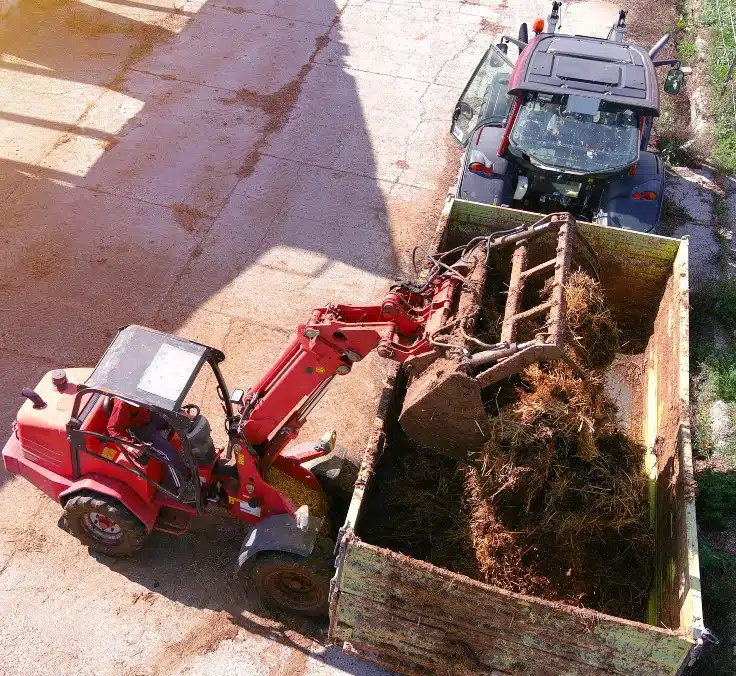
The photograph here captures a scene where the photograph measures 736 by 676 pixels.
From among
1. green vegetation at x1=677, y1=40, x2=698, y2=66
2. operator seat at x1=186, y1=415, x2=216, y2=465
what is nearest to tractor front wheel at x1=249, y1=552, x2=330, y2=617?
operator seat at x1=186, y1=415, x2=216, y2=465

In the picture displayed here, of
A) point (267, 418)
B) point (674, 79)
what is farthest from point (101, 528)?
point (674, 79)

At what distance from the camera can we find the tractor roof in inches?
314

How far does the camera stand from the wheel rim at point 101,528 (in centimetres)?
599

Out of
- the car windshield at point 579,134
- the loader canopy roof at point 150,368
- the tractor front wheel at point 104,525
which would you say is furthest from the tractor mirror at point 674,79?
the tractor front wheel at point 104,525

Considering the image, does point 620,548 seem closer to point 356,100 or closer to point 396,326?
point 396,326

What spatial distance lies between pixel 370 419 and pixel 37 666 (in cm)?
366

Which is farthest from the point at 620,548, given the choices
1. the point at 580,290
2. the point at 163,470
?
the point at 163,470

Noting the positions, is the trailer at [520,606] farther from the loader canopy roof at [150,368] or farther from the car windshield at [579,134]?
the car windshield at [579,134]

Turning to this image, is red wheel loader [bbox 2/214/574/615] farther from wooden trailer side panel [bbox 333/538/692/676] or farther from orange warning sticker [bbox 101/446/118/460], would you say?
wooden trailer side panel [bbox 333/538/692/676]

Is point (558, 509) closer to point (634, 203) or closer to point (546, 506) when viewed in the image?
point (546, 506)

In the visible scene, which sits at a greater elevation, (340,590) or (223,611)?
(340,590)

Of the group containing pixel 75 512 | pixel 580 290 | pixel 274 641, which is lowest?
pixel 274 641

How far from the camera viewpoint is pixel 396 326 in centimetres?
504

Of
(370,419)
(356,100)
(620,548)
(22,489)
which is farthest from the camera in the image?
(356,100)
